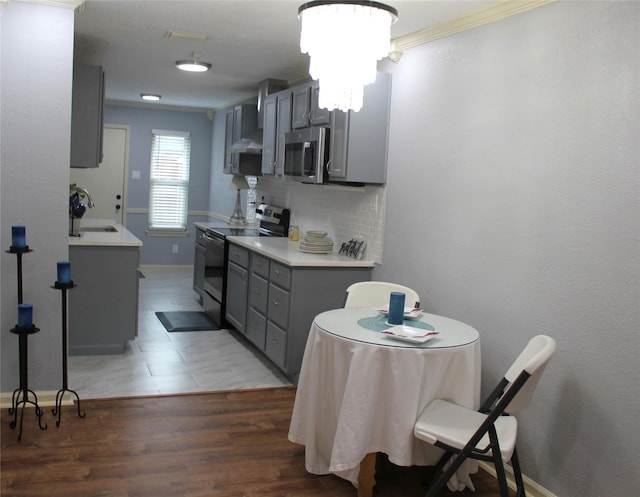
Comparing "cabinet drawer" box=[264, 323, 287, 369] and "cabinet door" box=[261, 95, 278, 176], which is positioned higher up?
"cabinet door" box=[261, 95, 278, 176]

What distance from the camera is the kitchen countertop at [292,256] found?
174 inches

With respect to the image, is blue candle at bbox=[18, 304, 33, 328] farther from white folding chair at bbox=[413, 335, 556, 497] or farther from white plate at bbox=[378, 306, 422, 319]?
white folding chair at bbox=[413, 335, 556, 497]

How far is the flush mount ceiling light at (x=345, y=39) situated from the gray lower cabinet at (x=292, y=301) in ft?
6.30

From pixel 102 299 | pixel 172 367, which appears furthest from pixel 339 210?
pixel 102 299

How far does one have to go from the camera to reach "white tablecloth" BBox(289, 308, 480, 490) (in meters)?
2.78

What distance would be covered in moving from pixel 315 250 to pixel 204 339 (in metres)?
1.39

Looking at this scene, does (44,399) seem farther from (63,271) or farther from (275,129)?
(275,129)

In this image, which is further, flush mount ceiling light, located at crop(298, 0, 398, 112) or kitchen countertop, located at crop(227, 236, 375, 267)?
kitchen countertop, located at crop(227, 236, 375, 267)

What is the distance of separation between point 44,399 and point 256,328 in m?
1.64

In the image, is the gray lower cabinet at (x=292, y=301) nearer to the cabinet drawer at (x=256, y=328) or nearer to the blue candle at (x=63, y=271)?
the cabinet drawer at (x=256, y=328)

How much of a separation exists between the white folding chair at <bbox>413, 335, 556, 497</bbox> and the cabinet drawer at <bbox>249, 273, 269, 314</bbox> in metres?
2.18

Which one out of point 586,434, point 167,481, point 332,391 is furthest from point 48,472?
point 586,434

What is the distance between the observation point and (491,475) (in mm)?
3293

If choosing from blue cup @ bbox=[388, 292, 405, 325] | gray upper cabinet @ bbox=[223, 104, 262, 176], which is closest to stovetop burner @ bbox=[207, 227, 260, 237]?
gray upper cabinet @ bbox=[223, 104, 262, 176]
